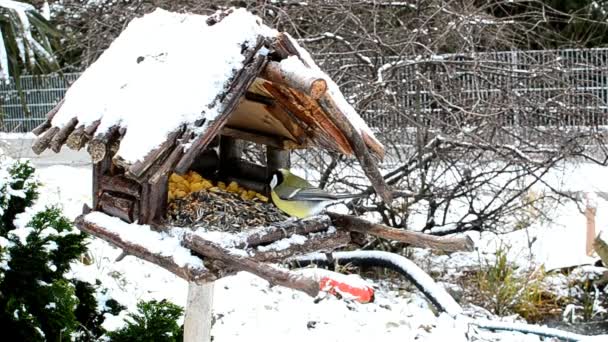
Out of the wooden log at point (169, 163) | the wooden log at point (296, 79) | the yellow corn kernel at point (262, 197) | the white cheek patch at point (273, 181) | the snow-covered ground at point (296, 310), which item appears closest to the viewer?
the wooden log at point (296, 79)

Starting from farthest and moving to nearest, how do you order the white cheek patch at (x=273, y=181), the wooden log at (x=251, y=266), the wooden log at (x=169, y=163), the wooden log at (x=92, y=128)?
the white cheek patch at (x=273, y=181) < the wooden log at (x=92, y=128) < the wooden log at (x=169, y=163) < the wooden log at (x=251, y=266)

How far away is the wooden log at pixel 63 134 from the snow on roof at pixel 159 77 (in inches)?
1.1

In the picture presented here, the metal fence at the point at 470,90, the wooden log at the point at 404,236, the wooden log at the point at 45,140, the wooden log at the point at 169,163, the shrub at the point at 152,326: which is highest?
the metal fence at the point at 470,90

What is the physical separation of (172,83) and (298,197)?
54cm

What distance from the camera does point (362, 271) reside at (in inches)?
240

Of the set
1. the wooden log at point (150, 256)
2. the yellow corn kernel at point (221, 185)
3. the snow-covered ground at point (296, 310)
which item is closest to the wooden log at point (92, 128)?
the wooden log at point (150, 256)

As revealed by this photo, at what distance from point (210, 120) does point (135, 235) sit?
45cm

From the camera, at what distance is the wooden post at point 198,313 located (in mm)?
2703

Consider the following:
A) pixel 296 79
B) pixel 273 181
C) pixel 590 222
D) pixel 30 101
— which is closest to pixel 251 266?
pixel 296 79

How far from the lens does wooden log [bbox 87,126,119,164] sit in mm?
2422

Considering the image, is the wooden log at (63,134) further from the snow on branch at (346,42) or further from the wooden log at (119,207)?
the snow on branch at (346,42)

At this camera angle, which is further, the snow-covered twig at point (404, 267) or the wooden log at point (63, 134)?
the snow-covered twig at point (404, 267)

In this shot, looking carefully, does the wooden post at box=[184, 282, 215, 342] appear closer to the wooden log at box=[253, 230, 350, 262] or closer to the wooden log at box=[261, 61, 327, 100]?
the wooden log at box=[253, 230, 350, 262]

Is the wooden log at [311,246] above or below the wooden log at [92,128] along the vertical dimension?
below
